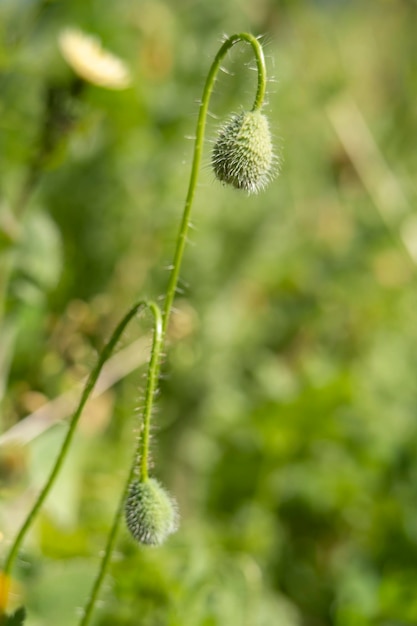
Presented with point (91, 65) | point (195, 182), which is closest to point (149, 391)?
point (195, 182)

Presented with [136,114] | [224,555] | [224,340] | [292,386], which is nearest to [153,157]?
[136,114]

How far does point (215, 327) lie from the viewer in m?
2.53

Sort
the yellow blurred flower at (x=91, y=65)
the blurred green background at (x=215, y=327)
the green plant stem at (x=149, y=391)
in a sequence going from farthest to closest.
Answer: the yellow blurred flower at (x=91, y=65)
the blurred green background at (x=215, y=327)
the green plant stem at (x=149, y=391)

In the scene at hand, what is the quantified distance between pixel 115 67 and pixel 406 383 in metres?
1.15

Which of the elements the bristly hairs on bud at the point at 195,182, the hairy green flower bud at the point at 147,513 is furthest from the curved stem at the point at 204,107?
the hairy green flower bud at the point at 147,513

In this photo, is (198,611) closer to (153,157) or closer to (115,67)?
(115,67)

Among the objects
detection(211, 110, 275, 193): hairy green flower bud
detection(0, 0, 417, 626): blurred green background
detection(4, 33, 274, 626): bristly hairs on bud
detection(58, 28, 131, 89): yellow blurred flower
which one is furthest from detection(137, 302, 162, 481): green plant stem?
detection(58, 28, 131, 89): yellow blurred flower

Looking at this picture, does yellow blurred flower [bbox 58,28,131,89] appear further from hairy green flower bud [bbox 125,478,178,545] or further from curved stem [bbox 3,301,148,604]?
hairy green flower bud [bbox 125,478,178,545]

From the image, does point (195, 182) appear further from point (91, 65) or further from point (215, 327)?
point (215, 327)

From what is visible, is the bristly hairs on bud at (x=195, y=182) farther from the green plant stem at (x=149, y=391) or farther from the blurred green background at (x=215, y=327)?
the blurred green background at (x=215, y=327)

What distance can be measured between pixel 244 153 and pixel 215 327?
150 centimetres

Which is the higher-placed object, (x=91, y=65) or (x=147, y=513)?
(x=91, y=65)

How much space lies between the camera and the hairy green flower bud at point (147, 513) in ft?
3.43

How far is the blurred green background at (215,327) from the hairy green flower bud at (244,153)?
0.86 ft
